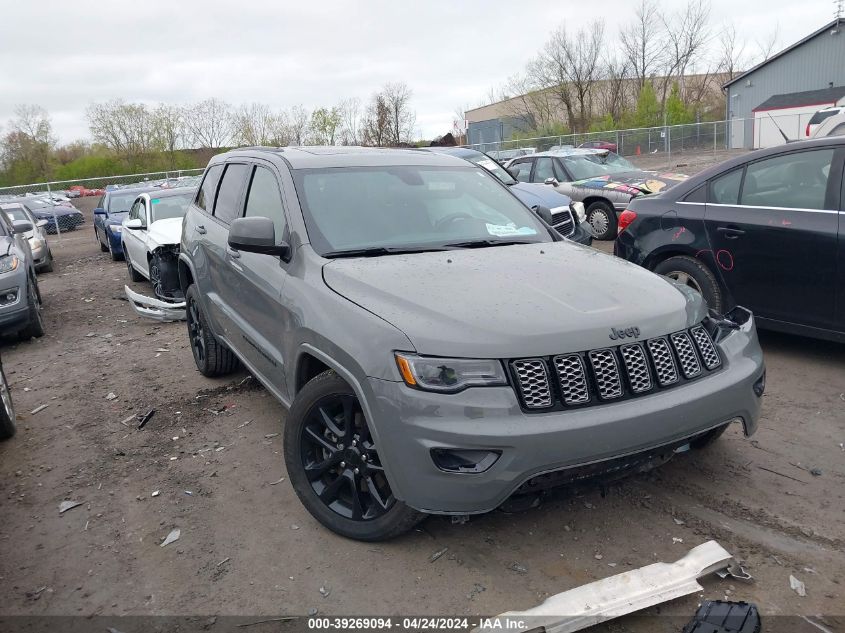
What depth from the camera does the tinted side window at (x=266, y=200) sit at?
13.4 feet

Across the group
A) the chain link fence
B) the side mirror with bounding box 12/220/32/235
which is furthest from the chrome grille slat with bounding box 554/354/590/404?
the chain link fence

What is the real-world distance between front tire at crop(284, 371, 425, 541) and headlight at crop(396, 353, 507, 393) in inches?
17.0

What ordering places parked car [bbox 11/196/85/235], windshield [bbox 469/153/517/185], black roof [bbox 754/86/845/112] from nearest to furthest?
windshield [bbox 469/153/517/185], parked car [bbox 11/196/85/235], black roof [bbox 754/86/845/112]

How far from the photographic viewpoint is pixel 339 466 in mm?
3354

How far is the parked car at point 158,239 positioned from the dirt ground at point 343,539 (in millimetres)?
3861

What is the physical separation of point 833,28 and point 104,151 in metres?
48.7

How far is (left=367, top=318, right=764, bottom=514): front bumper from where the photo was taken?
2.73 metres

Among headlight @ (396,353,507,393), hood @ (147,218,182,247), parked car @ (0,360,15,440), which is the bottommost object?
parked car @ (0,360,15,440)

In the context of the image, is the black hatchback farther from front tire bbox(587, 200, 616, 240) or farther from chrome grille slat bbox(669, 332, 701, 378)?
front tire bbox(587, 200, 616, 240)

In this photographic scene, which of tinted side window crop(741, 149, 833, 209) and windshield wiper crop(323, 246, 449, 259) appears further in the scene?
tinted side window crop(741, 149, 833, 209)

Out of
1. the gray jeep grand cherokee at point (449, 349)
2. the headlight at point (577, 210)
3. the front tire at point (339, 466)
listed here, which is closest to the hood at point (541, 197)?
the headlight at point (577, 210)

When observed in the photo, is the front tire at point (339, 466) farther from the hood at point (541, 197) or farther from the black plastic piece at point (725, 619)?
the hood at point (541, 197)

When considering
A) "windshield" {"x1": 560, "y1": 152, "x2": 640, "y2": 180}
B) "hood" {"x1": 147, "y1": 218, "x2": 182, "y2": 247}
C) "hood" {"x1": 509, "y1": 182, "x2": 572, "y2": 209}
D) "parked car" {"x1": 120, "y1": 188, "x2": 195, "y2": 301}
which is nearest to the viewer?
"parked car" {"x1": 120, "y1": 188, "x2": 195, "y2": 301}

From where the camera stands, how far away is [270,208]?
429cm
